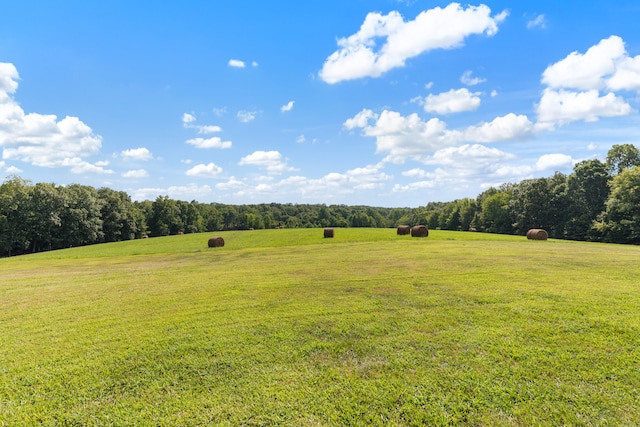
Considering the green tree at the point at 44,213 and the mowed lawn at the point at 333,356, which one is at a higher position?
the green tree at the point at 44,213

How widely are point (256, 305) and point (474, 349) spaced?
5.76 m

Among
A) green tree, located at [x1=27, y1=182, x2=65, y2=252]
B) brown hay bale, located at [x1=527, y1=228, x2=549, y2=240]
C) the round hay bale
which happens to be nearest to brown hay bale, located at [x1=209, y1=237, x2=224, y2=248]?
the round hay bale

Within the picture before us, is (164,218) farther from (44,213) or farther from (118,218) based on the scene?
(44,213)

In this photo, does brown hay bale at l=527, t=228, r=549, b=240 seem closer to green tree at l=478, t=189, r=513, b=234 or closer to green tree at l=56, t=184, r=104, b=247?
green tree at l=478, t=189, r=513, b=234

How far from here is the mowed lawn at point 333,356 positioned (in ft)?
14.5

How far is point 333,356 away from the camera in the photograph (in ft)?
19.3

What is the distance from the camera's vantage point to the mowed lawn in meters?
4.43

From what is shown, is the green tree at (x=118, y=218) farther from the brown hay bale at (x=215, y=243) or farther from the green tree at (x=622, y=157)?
the green tree at (x=622, y=157)

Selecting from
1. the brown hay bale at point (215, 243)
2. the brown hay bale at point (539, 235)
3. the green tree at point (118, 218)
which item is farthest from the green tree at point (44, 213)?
the brown hay bale at point (539, 235)

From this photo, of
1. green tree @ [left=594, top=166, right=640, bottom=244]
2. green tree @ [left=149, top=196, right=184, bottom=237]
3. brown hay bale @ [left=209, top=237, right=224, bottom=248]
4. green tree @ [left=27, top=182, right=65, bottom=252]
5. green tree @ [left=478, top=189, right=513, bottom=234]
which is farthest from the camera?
green tree @ [left=149, top=196, right=184, bottom=237]

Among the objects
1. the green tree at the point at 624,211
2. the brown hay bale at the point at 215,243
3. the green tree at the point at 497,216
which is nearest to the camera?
the brown hay bale at the point at 215,243

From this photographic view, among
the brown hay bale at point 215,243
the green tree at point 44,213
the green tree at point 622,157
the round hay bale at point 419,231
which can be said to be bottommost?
the brown hay bale at point 215,243

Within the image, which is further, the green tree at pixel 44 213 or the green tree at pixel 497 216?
the green tree at pixel 497 216

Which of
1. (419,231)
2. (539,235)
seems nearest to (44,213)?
(419,231)
